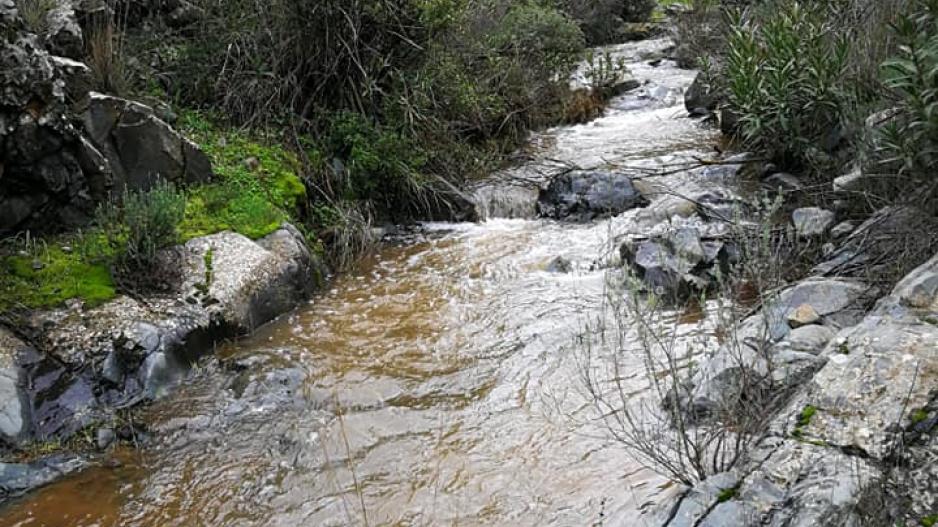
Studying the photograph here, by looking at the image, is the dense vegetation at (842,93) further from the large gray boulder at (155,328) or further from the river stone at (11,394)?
the river stone at (11,394)

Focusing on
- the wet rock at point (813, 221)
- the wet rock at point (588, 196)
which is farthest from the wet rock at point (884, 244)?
the wet rock at point (588, 196)

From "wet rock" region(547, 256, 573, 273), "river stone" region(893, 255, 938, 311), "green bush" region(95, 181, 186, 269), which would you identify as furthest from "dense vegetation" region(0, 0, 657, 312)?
"river stone" region(893, 255, 938, 311)

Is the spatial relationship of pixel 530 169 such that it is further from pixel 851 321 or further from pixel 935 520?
pixel 935 520

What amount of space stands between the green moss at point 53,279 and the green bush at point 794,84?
246 inches

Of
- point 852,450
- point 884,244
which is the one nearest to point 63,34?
point 884,244

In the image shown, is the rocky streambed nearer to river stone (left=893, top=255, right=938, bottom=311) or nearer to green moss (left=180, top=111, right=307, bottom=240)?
river stone (left=893, top=255, right=938, bottom=311)

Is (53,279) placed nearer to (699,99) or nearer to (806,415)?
(806,415)

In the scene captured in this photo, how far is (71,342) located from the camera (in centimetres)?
457

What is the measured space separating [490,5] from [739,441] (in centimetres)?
970

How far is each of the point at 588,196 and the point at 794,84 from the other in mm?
2351

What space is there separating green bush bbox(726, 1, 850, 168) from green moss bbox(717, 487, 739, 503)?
519cm

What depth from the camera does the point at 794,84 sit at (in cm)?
750

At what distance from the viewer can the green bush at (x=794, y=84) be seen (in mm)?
7203

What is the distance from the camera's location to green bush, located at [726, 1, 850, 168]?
7203 millimetres
